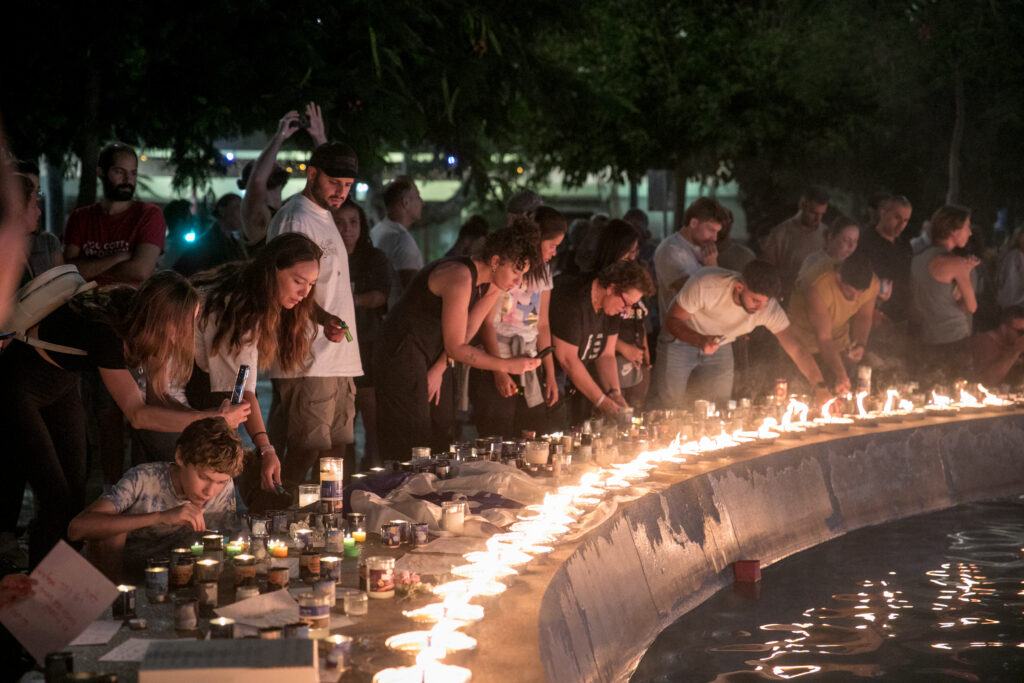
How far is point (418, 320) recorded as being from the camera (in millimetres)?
7516

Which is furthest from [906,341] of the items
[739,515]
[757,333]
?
[739,515]

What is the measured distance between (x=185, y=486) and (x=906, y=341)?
320 inches

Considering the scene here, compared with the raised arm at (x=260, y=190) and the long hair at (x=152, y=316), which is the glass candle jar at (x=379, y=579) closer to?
the long hair at (x=152, y=316)

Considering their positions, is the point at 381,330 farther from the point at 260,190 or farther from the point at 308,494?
the point at 308,494

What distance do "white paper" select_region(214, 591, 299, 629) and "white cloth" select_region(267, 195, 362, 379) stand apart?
2757 millimetres

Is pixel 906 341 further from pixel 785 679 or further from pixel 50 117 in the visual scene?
pixel 50 117

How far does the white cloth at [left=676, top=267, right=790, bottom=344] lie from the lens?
9.22m

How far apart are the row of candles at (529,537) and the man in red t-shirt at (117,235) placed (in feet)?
9.60

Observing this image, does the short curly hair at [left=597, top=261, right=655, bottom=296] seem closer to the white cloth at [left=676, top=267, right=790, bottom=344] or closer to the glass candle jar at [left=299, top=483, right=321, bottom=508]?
the white cloth at [left=676, top=267, right=790, bottom=344]

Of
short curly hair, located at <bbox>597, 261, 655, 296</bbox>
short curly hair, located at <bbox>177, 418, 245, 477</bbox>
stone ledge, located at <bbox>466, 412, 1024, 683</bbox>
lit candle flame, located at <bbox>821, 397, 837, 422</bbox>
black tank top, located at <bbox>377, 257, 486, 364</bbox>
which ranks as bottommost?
stone ledge, located at <bbox>466, 412, 1024, 683</bbox>

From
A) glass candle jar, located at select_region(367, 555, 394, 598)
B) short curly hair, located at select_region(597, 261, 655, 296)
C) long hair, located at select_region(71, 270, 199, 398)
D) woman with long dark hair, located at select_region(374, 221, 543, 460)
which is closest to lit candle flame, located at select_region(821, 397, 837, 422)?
short curly hair, located at select_region(597, 261, 655, 296)

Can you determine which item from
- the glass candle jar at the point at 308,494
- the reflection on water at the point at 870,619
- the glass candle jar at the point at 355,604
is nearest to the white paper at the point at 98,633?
the glass candle jar at the point at 355,604

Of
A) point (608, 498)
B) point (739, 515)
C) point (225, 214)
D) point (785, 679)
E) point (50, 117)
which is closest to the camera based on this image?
point (785, 679)

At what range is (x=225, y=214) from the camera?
1005 centimetres
